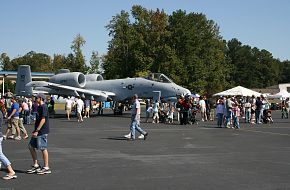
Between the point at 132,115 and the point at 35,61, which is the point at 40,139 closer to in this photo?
the point at 132,115

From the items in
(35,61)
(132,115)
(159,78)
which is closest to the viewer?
(132,115)

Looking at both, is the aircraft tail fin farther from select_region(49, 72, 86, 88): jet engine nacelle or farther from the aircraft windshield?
the aircraft windshield

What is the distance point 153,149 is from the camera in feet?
43.8

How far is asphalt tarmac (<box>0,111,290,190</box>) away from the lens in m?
7.93

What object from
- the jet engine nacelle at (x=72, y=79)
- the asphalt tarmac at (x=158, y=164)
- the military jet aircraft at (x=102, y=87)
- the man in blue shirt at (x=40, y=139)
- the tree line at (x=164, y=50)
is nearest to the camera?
the asphalt tarmac at (x=158, y=164)

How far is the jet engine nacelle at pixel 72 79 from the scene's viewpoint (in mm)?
36594

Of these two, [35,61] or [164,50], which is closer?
[164,50]

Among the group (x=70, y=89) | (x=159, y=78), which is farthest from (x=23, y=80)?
(x=159, y=78)

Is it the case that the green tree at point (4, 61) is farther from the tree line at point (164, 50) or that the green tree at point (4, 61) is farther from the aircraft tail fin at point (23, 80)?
the aircraft tail fin at point (23, 80)

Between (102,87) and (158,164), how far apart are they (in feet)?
86.6

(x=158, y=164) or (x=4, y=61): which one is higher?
(x=4, y=61)

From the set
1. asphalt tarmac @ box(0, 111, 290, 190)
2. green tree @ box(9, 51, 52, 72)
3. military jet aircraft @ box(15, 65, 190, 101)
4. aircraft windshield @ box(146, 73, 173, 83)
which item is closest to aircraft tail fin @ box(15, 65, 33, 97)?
military jet aircraft @ box(15, 65, 190, 101)

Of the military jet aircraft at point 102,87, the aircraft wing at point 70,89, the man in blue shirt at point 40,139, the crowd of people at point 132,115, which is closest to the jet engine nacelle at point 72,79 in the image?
the military jet aircraft at point 102,87

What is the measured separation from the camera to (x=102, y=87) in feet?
119
